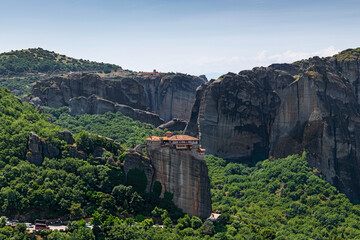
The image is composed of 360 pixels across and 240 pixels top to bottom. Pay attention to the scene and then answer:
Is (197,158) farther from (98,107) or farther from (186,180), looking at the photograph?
(98,107)

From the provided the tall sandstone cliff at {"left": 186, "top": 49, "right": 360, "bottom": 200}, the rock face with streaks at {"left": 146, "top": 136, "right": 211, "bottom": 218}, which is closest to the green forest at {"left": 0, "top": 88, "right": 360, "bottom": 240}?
the rock face with streaks at {"left": 146, "top": 136, "right": 211, "bottom": 218}

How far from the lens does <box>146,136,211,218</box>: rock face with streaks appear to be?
93.5 m

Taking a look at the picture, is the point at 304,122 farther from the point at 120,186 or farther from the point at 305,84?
the point at 120,186

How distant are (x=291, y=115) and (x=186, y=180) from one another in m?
56.5

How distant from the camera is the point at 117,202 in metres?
91.4

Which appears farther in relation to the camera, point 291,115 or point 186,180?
point 291,115

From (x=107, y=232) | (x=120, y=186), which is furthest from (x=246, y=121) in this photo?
(x=107, y=232)

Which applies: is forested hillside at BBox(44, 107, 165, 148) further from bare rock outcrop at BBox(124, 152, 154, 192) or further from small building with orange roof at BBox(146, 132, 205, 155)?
bare rock outcrop at BBox(124, 152, 154, 192)

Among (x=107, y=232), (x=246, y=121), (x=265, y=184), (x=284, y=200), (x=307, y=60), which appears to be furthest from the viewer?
(x=307, y=60)

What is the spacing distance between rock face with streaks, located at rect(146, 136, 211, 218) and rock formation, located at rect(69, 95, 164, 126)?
81480mm

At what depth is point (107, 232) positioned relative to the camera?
8262 centimetres

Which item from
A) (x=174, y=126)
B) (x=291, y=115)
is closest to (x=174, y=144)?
(x=291, y=115)

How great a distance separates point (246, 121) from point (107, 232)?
254ft

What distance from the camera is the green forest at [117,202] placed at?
277 feet
